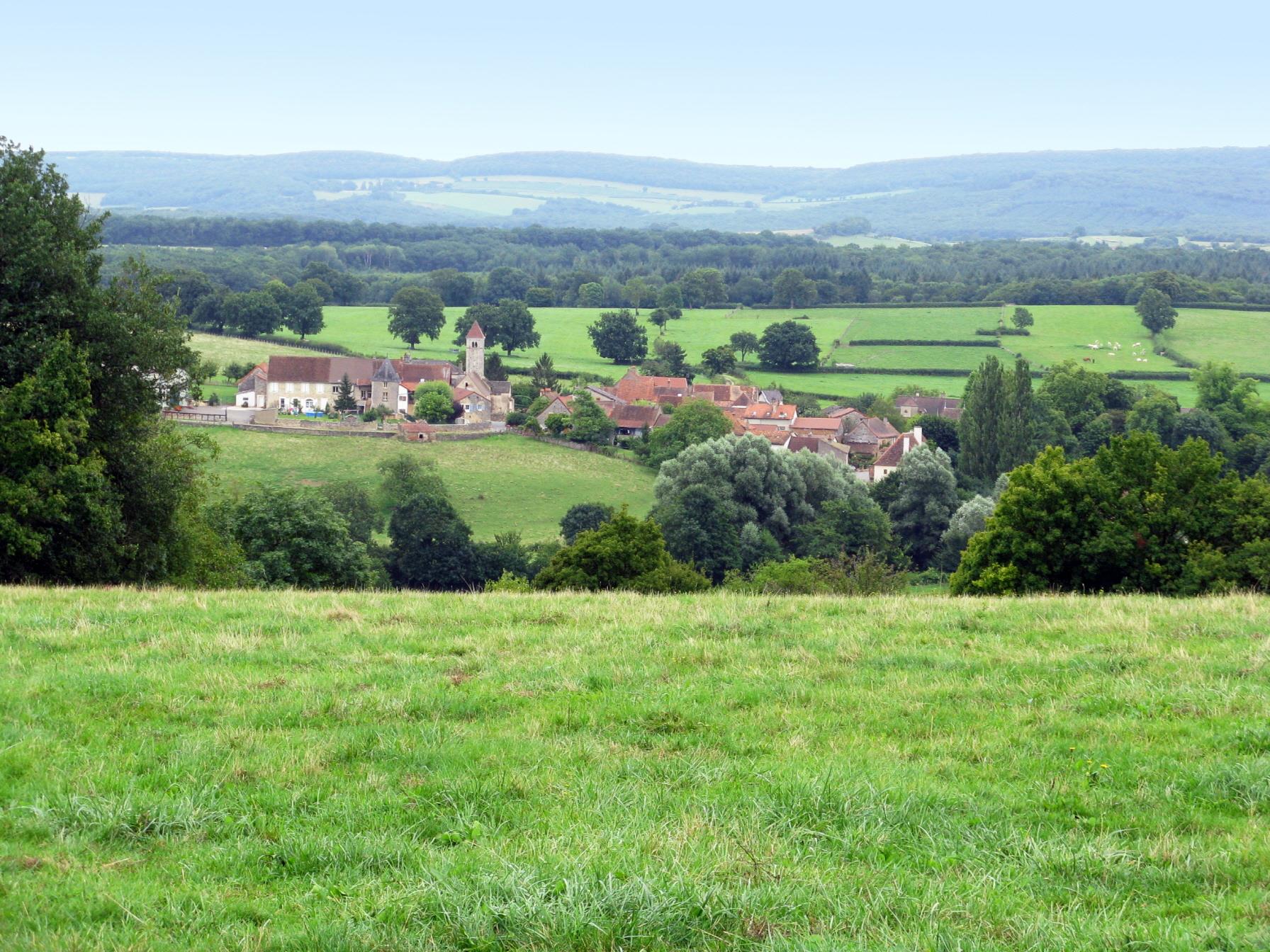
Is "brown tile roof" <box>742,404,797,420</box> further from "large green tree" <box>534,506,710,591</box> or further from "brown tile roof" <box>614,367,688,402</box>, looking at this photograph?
"large green tree" <box>534,506,710,591</box>

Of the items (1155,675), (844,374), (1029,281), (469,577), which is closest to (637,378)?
(844,374)

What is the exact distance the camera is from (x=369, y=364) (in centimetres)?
12031

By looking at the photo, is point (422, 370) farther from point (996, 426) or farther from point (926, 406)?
point (996, 426)

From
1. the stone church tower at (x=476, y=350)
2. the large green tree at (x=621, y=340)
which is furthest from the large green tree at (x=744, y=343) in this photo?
the stone church tower at (x=476, y=350)

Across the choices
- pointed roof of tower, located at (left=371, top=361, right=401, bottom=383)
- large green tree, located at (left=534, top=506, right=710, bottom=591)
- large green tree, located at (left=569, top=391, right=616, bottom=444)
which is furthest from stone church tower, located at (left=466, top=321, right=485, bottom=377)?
large green tree, located at (left=534, top=506, right=710, bottom=591)

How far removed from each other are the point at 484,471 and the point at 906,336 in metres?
→ 75.8

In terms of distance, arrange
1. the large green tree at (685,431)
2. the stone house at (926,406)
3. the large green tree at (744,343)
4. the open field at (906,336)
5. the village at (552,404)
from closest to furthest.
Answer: the large green tree at (685,431), the village at (552,404), the stone house at (926,406), the open field at (906,336), the large green tree at (744,343)

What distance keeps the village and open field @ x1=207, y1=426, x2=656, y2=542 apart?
588 cm

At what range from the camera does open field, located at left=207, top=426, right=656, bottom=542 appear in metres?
75.4

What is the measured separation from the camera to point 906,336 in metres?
144

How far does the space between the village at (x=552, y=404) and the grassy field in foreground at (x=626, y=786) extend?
273ft

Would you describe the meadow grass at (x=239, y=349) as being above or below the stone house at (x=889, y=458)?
above

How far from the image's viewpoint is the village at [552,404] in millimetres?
101438

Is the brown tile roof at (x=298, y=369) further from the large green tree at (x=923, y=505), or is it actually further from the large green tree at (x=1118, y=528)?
the large green tree at (x=1118, y=528)
